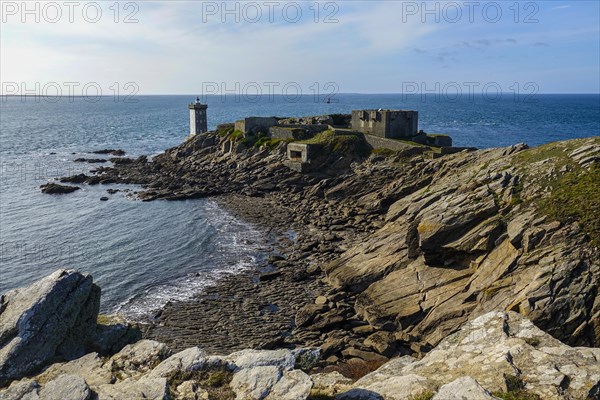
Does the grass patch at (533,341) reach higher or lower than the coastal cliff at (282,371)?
higher

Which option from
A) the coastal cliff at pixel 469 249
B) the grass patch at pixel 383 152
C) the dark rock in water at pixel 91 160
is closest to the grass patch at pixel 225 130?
the dark rock in water at pixel 91 160

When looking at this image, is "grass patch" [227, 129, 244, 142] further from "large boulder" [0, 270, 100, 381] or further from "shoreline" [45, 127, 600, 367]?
"large boulder" [0, 270, 100, 381]

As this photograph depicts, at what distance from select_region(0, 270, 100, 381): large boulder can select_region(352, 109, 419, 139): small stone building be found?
5673 cm

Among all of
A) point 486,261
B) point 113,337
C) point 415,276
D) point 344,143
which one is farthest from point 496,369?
point 344,143

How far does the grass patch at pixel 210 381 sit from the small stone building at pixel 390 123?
60018mm

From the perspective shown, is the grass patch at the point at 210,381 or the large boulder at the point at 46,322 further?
the large boulder at the point at 46,322

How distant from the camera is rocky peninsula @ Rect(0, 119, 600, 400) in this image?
10602 mm

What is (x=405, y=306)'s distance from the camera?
29.5m

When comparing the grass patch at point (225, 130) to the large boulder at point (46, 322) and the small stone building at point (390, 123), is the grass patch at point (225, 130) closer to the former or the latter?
the small stone building at point (390, 123)

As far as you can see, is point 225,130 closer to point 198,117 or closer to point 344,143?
point 198,117

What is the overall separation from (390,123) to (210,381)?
61.0 metres

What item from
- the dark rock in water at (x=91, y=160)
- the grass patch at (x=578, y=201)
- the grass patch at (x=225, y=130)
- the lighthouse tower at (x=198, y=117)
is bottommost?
the grass patch at (x=578, y=201)

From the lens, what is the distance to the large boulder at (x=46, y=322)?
13.2 metres

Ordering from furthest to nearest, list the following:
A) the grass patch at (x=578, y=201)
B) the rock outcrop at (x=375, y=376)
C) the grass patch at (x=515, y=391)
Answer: the grass patch at (x=578, y=201) → the rock outcrop at (x=375, y=376) → the grass patch at (x=515, y=391)
